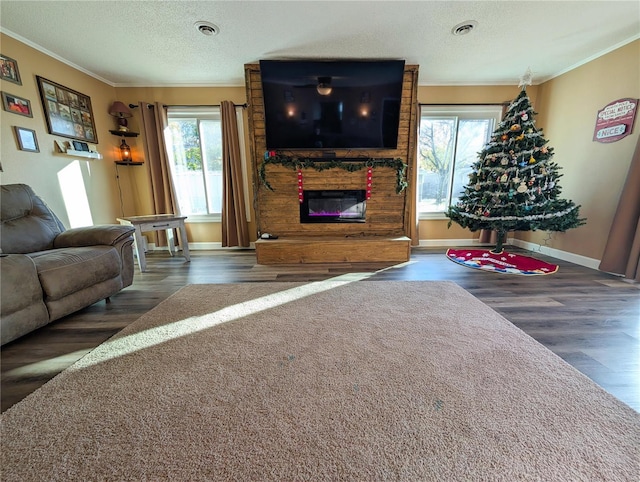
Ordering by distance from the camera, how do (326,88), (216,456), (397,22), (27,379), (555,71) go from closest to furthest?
(216,456), (27,379), (397,22), (326,88), (555,71)

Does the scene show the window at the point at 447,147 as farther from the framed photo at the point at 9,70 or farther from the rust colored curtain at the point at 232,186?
the framed photo at the point at 9,70

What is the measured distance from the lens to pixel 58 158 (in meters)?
2.81

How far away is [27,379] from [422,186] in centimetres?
445

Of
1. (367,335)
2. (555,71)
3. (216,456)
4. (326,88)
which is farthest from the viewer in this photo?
(555,71)

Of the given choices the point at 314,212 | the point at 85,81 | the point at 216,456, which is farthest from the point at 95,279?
the point at 85,81

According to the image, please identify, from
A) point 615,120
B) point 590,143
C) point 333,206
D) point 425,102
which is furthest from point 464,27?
point 333,206

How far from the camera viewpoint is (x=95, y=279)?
198 cm

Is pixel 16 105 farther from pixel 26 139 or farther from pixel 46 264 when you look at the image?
pixel 46 264

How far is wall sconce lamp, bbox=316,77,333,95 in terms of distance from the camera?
302 centimetres

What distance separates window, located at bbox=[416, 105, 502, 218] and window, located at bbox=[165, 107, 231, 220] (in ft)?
10.3

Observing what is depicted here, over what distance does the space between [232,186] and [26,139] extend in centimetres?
204

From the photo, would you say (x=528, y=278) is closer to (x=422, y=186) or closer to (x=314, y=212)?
(x=422, y=186)

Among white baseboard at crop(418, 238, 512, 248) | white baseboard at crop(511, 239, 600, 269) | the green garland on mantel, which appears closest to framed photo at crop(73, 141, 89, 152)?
the green garland on mantel

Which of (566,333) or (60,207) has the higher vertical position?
(60,207)
